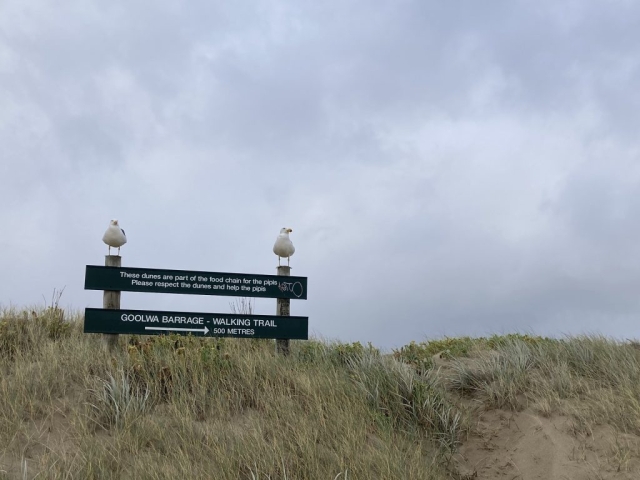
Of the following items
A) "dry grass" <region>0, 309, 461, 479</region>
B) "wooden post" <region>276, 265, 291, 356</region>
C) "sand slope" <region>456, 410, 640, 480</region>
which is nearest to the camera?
"dry grass" <region>0, 309, 461, 479</region>

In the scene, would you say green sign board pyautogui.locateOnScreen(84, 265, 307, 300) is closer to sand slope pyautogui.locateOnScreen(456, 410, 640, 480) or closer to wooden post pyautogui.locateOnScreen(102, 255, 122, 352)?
wooden post pyautogui.locateOnScreen(102, 255, 122, 352)

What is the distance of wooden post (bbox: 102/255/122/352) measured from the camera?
10403 mm

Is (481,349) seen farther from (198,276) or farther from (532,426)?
(198,276)

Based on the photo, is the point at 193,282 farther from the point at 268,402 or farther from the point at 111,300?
the point at 268,402

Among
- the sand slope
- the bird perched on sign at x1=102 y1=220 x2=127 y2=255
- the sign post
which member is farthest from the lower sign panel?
the sand slope

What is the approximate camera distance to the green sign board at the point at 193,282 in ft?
34.3

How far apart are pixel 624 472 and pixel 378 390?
129 inches

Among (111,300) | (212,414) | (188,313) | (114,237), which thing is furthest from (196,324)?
(212,414)

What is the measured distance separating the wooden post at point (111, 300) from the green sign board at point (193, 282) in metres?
0.14

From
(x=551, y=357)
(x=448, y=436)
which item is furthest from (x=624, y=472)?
(x=551, y=357)

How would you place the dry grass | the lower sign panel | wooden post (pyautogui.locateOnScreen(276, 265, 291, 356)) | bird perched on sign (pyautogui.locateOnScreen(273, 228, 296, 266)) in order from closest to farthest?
the dry grass → the lower sign panel → wooden post (pyautogui.locateOnScreen(276, 265, 291, 356)) → bird perched on sign (pyautogui.locateOnScreen(273, 228, 296, 266))

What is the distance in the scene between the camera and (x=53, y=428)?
7.79m

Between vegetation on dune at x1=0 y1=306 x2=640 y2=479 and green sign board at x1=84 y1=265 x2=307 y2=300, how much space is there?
943 millimetres

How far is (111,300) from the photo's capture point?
10500 mm
